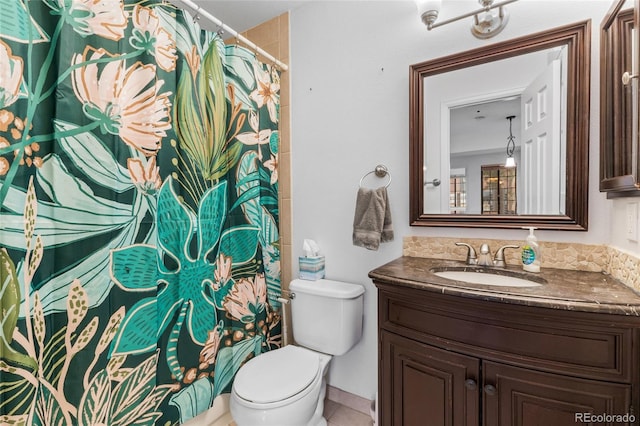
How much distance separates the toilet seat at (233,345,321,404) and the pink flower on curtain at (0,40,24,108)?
1.30 metres

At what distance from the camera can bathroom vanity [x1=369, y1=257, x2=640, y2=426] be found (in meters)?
0.77

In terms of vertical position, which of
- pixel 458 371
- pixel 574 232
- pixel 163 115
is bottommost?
pixel 458 371

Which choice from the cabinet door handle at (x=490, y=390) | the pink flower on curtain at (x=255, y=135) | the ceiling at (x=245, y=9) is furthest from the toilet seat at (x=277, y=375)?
the ceiling at (x=245, y=9)

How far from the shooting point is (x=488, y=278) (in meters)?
1.20

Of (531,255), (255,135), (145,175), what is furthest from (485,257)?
(145,175)

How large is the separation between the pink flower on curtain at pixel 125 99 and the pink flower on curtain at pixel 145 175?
0.15ft

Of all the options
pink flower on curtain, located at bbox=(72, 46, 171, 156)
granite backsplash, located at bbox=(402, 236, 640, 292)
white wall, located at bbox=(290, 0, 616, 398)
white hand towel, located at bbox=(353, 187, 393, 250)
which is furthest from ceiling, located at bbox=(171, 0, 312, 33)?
granite backsplash, located at bbox=(402, 236, 640, 292)

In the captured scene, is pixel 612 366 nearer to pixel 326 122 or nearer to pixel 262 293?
pixel 262 293

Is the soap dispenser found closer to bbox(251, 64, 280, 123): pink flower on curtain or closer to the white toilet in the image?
the white toilet

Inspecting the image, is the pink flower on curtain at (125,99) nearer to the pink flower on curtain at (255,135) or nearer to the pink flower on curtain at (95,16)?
the pink flower on curtain at (95,16)

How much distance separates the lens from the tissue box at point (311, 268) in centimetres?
170

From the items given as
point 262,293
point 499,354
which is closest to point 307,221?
point 262,293

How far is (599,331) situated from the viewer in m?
0.78

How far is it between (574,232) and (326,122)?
1.30m
